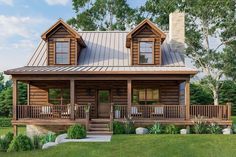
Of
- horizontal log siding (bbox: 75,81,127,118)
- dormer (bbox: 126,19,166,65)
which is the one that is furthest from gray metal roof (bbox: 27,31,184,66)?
horizontal log siding (bbox: 75,81,127,118)

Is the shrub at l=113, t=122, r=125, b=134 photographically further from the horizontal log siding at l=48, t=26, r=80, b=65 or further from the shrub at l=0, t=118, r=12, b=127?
the shrub at l=0, t=118, r=12, b=127

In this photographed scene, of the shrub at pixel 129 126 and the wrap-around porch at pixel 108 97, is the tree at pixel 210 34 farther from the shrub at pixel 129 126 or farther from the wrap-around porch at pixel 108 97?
the shrub at pixel 129 126

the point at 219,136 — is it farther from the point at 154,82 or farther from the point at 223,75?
the point at 223,75

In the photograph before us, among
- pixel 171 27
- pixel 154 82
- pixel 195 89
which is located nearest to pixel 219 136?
pixel 154 82

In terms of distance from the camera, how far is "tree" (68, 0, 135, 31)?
3878cm

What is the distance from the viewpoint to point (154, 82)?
21047 mm

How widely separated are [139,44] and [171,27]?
12.4ft

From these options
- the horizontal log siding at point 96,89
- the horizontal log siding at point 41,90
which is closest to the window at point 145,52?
the horizontal log siding at point 96,89

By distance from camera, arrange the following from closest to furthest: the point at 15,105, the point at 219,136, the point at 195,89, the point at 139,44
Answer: the point at 219,136, the point at 15,105, the point at 139,44, the point at 195,89

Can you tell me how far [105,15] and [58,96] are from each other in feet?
66.7

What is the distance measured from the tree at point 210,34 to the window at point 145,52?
12.0 meters

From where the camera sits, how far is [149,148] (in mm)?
13203

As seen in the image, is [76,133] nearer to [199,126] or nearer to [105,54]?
[199,126]

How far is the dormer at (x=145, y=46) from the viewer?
66.3ft
